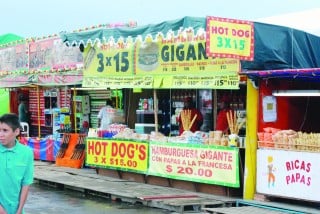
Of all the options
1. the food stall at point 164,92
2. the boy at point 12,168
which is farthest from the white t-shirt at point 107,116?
the boy at point 12,168

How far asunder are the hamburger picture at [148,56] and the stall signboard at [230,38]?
2.93 meters

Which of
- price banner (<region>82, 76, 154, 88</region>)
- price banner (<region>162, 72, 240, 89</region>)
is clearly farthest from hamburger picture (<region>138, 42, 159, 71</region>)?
price banner (<region>162, 72, 240, 89</region>)

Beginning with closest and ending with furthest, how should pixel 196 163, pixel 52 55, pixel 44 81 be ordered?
1. pixel 196 163
2. pixel 44 81
3. pixel 52 55

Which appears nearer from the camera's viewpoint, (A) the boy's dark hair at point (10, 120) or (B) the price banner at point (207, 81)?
(A) the boy's dark hair at point (10, 120)

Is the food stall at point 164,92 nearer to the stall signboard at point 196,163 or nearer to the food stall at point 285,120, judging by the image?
the stall signboard at point 196,163

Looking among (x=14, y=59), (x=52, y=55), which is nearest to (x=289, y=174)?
(x=52, y=55)

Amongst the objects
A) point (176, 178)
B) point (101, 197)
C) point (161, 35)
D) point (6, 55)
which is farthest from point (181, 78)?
point (6, 55)

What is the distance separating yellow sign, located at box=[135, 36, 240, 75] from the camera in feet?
39.9

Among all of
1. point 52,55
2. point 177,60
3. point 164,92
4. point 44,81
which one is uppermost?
point 52,55

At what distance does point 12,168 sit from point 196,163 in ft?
25.0

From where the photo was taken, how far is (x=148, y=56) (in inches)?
546

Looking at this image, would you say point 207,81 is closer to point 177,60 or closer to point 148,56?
point 177,60

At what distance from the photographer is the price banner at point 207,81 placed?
11727 millimetres

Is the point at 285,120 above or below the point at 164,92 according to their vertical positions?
below
